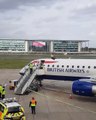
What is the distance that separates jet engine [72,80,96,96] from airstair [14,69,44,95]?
6.32 meters

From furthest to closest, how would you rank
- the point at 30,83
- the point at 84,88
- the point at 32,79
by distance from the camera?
the point at 32,79
the point at 30,83
the point at 84,88

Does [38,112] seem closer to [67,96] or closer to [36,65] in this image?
[67,96]

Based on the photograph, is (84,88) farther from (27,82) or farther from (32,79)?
(32,79)

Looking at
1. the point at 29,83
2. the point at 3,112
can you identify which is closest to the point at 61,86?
the point at 29,83

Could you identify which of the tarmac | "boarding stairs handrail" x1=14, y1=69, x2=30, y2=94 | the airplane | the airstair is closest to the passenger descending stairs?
the airstair

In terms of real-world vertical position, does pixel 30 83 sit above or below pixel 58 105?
above

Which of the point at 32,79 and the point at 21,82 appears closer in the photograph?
the point at 21,82

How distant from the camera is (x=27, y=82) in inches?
1248

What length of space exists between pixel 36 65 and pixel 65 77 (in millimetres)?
4039

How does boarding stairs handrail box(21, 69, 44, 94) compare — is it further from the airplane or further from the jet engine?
the jet engine

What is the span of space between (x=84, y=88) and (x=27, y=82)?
7.61m

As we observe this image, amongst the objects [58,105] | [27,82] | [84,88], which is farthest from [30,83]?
[84,88]

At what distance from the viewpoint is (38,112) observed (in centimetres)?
2266

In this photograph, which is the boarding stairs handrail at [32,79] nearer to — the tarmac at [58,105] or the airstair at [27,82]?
the airstair at [27,82]
